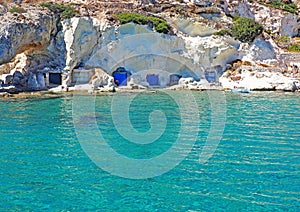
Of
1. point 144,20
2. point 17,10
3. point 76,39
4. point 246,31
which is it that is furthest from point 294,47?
point 17,10

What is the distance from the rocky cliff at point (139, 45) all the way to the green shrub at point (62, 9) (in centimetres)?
11

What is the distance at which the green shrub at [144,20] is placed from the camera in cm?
Answer: 4062

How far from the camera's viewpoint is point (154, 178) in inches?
368

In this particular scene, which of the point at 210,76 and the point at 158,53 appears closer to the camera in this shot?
the point at 158,53

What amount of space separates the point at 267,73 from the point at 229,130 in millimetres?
27826

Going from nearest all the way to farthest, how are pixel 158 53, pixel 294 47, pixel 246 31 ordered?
pixel 158 53 → pixel 246 31 → pixel 294 47

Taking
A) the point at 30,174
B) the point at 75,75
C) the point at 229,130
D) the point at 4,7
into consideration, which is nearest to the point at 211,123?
the point at 229,130

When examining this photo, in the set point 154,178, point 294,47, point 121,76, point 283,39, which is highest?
point 283,39

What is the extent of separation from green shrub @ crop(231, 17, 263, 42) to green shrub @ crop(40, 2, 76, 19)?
21280 millimetres

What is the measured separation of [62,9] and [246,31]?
78.8 feet

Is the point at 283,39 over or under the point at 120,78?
over

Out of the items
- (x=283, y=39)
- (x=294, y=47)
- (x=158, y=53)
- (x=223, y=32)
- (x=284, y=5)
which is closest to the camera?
(x=158, y=53)

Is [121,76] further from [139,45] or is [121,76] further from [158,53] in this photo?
[158,53]

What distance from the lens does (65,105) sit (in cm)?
2425
